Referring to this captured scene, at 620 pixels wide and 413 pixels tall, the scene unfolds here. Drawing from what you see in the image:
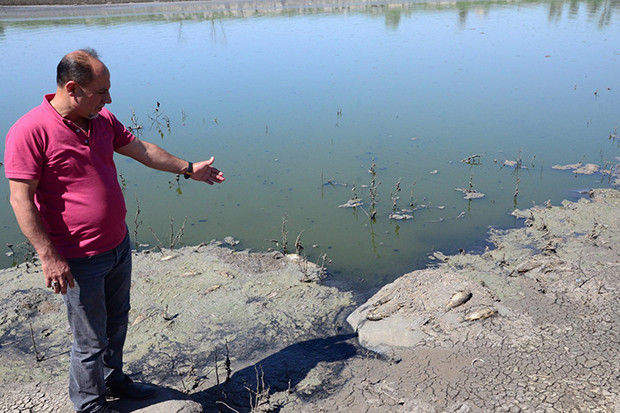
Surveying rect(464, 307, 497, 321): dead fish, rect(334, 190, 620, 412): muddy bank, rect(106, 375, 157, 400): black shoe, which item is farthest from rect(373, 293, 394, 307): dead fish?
rect(106, 375, 157, 400): black shoe

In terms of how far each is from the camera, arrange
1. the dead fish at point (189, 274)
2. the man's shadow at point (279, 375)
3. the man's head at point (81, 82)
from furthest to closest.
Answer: the dead fish at point (189, 274) < the man's shadow at point (279, 375) < the man's head at point (81, 82)

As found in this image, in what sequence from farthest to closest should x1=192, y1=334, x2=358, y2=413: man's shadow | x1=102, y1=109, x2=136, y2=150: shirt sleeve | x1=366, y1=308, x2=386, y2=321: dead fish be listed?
1. x1=366, y1=308, x2=386, y2=321: dead fish
2. x1=192, y1=334, x2=358, y2=413: man's shadow
3. x1=102, y1=109, x2=136, y2=150: shirt sleeve

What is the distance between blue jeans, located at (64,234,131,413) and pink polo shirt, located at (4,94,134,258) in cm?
10

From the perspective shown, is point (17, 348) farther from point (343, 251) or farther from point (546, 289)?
point (546, 289)

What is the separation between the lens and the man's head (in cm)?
254

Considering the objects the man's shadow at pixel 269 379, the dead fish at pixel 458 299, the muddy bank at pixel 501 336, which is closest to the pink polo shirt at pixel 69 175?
the man's shadow at pixel 269 379

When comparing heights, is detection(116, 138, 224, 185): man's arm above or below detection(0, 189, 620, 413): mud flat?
above

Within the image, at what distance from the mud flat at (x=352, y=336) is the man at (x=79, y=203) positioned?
54cm

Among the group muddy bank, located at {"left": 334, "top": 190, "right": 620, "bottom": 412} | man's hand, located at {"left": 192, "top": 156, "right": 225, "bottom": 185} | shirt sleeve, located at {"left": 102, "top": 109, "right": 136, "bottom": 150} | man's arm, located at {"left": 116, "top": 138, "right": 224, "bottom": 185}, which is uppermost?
shirt sleeve, located at {"left": 102, "top": 109, "right": 136, "bottom": 150}

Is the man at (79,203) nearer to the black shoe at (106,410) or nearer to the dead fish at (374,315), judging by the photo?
the black shoe at (106,410)

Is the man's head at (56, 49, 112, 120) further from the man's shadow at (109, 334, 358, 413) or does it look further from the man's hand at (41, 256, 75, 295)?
the man's shadow at (109, 334, 358, 413)

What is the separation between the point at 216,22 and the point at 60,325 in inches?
740

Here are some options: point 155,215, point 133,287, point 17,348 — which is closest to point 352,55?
point 155,215

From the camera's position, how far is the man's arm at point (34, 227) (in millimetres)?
2475
